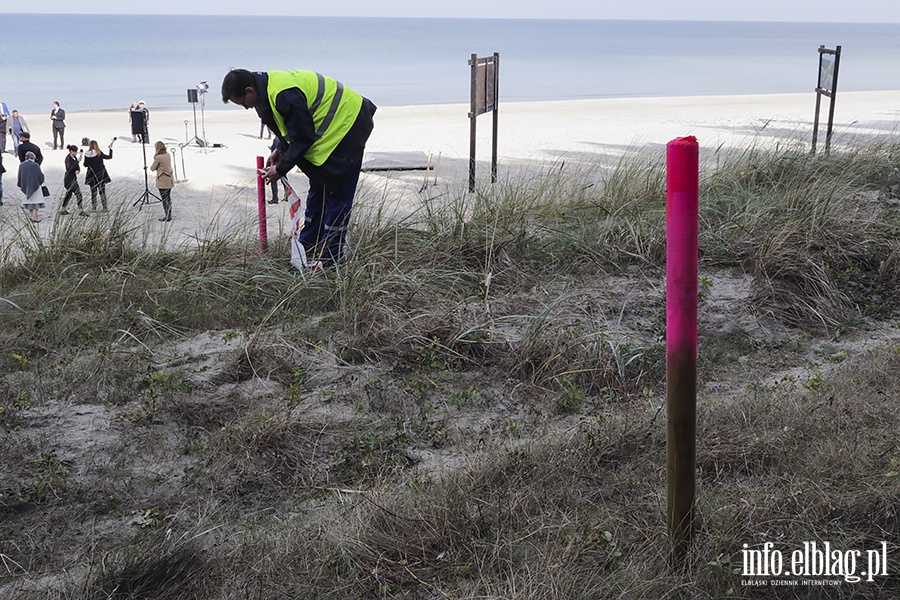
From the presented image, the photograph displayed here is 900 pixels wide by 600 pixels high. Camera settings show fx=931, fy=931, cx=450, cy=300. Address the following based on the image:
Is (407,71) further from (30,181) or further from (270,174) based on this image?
(270,174)

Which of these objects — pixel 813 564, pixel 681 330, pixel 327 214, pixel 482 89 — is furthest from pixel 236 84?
pixel 482 89

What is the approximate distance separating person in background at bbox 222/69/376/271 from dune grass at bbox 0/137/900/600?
240 millimetres

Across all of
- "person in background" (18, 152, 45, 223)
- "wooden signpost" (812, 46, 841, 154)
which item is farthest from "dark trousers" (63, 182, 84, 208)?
"wooden signpost" (812, 46, 841, 154)

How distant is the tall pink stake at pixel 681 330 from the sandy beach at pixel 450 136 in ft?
19.2

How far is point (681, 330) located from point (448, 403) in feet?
6.66

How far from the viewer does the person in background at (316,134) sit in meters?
6.26

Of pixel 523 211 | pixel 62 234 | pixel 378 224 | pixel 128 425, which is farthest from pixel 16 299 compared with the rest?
pixel 523 211

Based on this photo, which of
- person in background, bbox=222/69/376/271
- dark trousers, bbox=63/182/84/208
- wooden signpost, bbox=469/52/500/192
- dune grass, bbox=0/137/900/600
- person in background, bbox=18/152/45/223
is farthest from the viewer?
person in background, bbox=18/152/45/223

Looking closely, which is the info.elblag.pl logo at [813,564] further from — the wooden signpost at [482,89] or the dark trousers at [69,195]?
the wooden signpost at [482,89]

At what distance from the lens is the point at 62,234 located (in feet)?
21.3

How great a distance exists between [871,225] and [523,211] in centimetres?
250

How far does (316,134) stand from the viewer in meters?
6.45

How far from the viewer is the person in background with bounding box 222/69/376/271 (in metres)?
6.26

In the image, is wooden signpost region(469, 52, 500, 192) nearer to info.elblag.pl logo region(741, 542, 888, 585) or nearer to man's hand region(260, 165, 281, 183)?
man's hand region(260, 165, 281, 183)
